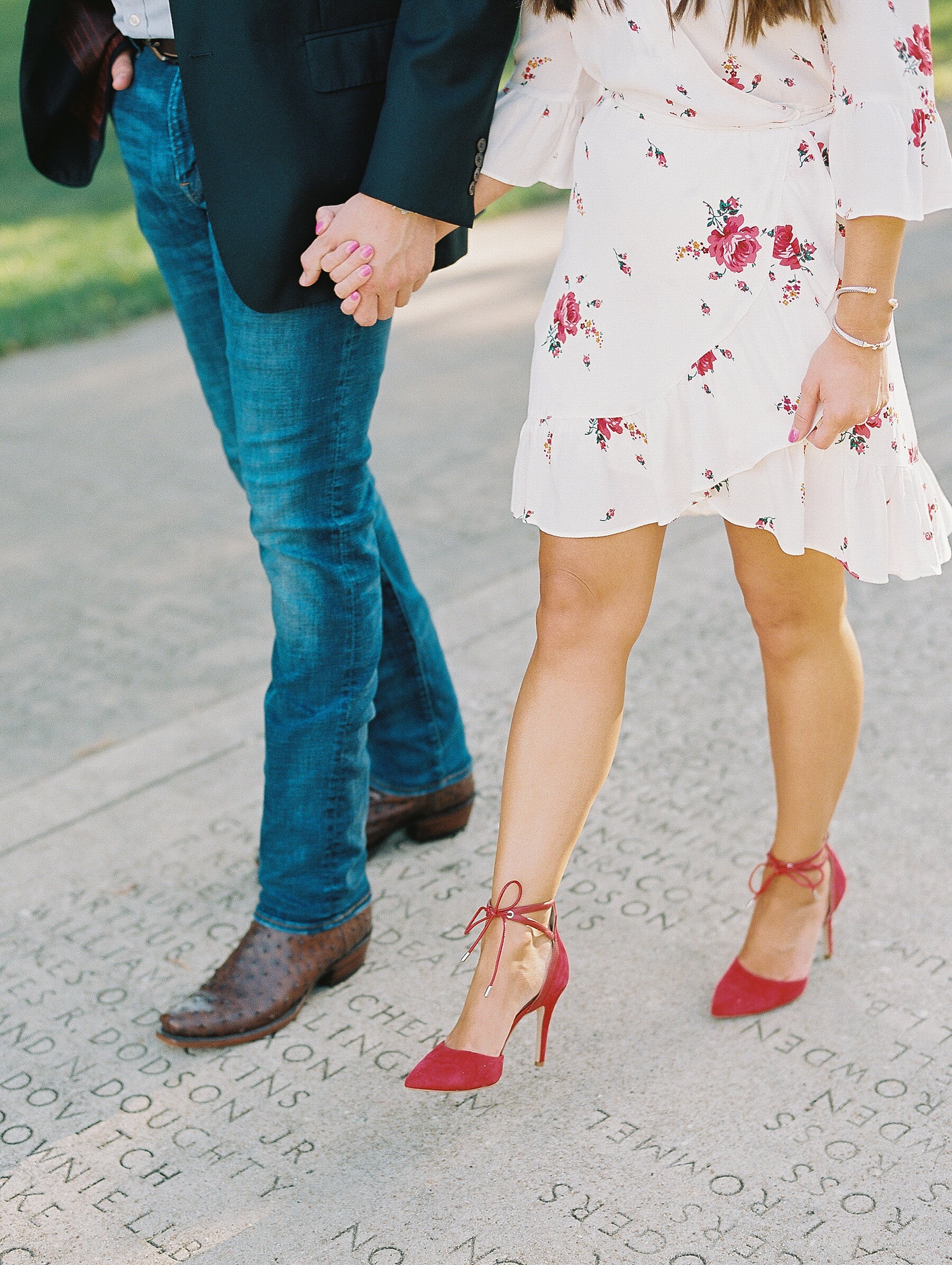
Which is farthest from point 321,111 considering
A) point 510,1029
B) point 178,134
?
point 510,1029

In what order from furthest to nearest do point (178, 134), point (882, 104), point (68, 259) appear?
point (68, 259), point (178, 134), point (882, 104)

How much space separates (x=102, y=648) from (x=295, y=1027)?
156 cm

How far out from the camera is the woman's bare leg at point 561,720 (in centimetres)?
189

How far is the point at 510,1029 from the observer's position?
6.15 feet

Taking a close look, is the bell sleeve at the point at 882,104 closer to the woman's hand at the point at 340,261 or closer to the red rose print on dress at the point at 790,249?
Result: the red rose print on dress at the point at 790,249

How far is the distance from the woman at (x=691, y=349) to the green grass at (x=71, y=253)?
174 inches

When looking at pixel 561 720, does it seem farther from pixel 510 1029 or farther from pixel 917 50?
pixel 917 50

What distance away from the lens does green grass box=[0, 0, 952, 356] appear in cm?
605

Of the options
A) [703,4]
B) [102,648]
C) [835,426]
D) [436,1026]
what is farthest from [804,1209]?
[102,648]

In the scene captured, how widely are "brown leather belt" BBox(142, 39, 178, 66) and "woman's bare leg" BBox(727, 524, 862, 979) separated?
105 centimetres

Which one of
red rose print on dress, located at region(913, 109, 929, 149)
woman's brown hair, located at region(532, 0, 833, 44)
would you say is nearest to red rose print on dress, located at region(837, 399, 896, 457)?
red rose print on dress, located at region(913, 109, 929, 149)

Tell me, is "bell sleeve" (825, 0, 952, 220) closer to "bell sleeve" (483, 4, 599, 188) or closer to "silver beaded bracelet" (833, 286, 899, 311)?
"silver beaded bracelet" (833, 286, 899, 311)

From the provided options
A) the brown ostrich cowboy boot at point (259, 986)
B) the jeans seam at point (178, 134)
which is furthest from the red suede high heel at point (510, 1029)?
the jeans seam at point (178, 134)

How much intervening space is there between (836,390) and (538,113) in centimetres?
58
